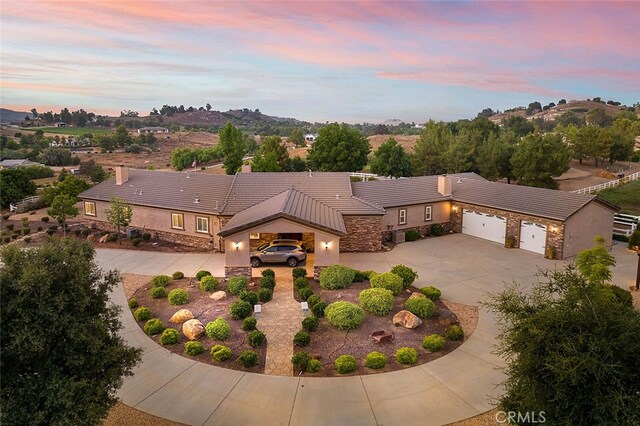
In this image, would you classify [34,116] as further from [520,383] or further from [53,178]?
[520,383]

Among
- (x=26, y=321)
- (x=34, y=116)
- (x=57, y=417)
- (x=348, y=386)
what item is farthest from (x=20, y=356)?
(x=34, y=116)

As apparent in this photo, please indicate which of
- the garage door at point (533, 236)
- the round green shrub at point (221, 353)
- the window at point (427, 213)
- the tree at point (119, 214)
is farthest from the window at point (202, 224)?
the garage door at point (533, 236)

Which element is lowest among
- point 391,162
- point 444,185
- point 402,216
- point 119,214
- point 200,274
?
point 200,274

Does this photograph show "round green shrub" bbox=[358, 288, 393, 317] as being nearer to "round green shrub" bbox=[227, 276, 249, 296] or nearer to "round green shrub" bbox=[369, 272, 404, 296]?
"round green shrub" bbox=[369, 272, 404, 296]

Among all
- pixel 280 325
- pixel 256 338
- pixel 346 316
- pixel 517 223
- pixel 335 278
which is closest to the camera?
pixel 256 338

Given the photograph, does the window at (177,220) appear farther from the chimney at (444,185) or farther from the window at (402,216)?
the chimney at (444,185)

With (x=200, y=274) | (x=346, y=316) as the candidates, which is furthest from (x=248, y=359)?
(x=200, y=274)

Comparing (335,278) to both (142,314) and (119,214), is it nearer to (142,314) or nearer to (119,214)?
(142,314)
